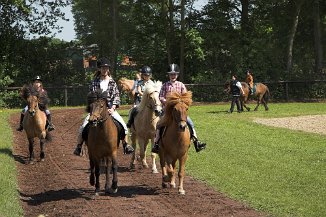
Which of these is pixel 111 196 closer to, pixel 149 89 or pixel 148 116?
pixel 148 116

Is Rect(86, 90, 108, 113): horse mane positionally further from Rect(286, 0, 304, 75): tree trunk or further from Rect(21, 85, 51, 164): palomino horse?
Rect(286, 0, 304, 75): tree trunk

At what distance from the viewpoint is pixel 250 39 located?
48.1 metres

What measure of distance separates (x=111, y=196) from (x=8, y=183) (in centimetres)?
243

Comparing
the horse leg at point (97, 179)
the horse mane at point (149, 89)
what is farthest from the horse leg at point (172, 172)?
the horse mane at point (149, 89)

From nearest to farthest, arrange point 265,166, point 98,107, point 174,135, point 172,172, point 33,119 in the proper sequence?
1. point 98,107
2. point 174,135
3. point 172,172
4. point 265,166
5. point 33,119

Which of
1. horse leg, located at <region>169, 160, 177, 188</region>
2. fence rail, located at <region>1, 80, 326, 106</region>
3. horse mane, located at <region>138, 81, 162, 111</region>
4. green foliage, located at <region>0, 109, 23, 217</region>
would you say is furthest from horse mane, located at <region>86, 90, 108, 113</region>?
fence rail, located at <region>1, 80, 326, 106</region>

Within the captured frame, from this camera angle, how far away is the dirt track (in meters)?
10.4

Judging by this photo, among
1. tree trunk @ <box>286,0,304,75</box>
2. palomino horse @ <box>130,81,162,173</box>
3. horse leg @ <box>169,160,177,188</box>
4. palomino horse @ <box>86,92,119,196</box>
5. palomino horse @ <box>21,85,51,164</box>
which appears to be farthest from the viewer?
tree trunk @ <box>286,0,304,75</box>

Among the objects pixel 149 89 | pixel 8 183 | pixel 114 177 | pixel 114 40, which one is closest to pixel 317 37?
pixel 114 40

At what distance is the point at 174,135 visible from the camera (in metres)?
11.8

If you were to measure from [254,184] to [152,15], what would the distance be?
3541 cm

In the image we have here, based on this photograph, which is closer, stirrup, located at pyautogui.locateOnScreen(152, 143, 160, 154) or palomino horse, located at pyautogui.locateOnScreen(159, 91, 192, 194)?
palomino horse, located at pyautogui.locateOnScreen(159, 91, 192, 194)

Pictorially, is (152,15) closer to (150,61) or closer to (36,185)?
(150,61)

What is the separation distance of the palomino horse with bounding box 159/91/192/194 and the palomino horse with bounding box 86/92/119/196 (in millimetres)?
1066
